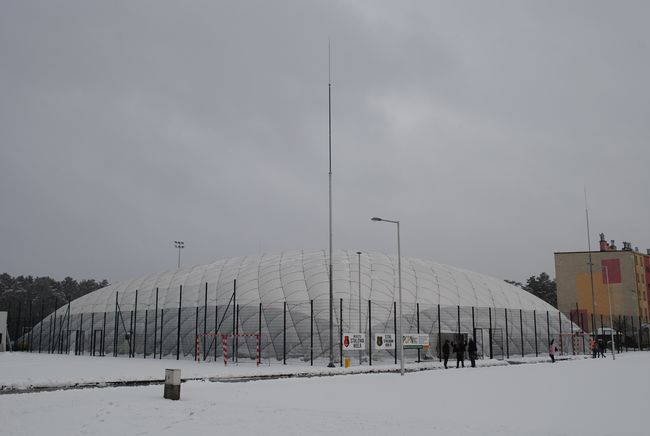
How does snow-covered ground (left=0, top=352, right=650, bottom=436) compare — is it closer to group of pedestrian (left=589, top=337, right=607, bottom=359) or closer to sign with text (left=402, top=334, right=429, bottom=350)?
sign with text (left=402, top=334, right=429, bottom=350)

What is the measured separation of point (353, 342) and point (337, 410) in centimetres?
2352

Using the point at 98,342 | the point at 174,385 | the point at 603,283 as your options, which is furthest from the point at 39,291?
the point at 174,385

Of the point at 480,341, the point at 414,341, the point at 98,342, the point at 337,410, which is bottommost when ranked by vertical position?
the point at 337,410

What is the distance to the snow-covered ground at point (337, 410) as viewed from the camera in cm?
1423

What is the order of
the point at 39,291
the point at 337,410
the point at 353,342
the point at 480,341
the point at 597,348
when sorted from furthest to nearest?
the point at 39,291
the point at 597,348
the point at 480,341
the point at 353,342
the point at 337,410

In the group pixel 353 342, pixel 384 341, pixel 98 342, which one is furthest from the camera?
pixel 98 342

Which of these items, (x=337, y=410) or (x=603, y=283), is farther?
(x=603, y=283)

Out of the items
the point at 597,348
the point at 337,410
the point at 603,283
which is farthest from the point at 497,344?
the point at 603,283

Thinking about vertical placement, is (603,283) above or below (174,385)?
above

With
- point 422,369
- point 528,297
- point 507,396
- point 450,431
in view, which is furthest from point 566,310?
point 450,431

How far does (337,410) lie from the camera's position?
17.2 metres

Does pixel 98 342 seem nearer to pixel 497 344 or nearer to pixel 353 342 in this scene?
pixel 353 342

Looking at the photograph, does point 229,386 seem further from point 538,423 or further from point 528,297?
point 528,297

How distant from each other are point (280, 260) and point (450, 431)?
151 ft
